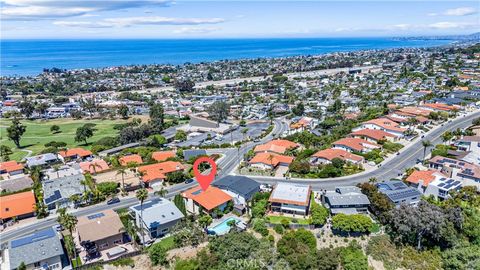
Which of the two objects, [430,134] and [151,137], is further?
[151,137]

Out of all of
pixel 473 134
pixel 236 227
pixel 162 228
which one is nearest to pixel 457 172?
pixel 473 134

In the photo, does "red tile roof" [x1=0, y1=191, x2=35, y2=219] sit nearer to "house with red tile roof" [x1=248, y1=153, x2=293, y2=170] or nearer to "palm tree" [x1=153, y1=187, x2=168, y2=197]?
"palm tree" [x1=153, y1=187, x2=168, y2=197]

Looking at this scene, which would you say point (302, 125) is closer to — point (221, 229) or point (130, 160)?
point (130, 160)

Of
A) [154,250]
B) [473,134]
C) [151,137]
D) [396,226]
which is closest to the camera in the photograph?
[154,250]

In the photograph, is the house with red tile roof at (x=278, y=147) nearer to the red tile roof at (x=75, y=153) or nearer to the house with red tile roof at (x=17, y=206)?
the red tile roof at (x=75, y=153)

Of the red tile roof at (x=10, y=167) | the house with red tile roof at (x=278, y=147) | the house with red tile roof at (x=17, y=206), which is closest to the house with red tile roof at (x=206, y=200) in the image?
the house with red tile roof at (x=17, y=206)

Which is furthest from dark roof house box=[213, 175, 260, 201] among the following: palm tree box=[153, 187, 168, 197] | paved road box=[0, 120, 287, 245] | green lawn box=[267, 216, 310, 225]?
palm tree box=[153, 187, 168, 197]

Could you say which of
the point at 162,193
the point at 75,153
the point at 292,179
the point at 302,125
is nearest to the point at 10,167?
the point at 75,153

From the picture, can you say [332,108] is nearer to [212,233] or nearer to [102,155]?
[102,155]
